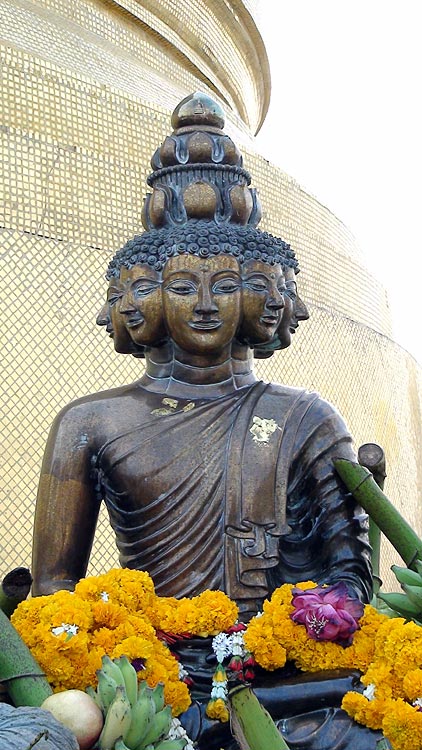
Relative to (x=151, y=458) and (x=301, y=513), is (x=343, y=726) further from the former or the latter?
(x=151, y=458)

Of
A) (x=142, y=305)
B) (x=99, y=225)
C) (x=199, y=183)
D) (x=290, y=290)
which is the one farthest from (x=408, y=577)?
(x=99, y=225)

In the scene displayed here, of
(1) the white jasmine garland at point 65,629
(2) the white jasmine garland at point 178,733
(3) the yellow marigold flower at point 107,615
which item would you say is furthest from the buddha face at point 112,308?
(2) the white jasmine garland at point 178,733

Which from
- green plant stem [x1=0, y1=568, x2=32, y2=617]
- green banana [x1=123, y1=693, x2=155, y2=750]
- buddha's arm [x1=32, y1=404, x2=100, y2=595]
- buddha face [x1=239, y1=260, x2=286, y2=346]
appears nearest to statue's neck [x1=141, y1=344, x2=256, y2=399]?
buddha face [x1=239, y1=260, x2=286, y2=346]

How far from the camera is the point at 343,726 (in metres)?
3.00

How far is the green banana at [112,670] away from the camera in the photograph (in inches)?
101

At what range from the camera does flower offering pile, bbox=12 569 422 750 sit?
278cm

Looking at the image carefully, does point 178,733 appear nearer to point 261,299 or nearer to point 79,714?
point 79,714

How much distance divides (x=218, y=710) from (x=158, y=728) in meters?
0.48

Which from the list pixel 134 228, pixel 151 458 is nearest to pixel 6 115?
pixel 134 228

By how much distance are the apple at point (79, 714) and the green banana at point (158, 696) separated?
0.65 feet

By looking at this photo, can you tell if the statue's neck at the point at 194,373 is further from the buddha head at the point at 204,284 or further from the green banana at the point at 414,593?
the green banana at the point at 414,593

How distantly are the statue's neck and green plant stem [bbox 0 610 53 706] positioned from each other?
1212mm

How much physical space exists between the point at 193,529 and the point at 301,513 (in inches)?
14.3

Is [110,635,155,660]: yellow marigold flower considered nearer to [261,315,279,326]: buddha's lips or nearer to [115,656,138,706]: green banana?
[115,656,138,706]: green banana
